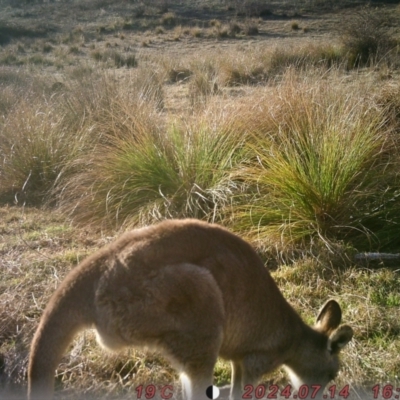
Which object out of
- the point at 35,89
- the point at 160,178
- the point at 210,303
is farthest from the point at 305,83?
the point at 35,89

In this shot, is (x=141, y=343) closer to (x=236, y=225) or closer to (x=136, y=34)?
(x=236, y=225)

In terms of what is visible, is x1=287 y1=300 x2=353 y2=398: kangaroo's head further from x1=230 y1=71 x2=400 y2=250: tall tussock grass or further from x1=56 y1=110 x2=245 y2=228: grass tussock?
x1=56 y1=110 x2=245 y2=228: grass tussock

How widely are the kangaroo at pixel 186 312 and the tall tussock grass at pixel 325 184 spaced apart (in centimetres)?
255

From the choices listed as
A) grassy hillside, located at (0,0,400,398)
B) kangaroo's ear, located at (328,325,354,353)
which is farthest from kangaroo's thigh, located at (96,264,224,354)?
grassy hillside, located at (0,0,400,398)

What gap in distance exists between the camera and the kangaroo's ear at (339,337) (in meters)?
3.80

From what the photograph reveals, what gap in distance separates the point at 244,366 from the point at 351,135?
4.03 m

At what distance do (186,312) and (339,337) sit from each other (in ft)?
3.95

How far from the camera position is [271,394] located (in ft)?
13.7

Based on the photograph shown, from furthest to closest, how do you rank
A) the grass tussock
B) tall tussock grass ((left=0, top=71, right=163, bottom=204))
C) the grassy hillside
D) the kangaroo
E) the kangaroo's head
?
tall tussock grass ((left=0, top=71, right=163, bottom=204)), the grass tussock, the grassy hillside, the kangaroo's head, the kangaroo

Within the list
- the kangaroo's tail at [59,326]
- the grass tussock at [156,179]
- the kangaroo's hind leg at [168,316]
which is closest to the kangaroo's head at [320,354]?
the kangaroo's hind leg at [168,316]

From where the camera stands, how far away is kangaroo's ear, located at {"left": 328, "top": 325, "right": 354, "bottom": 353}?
380cm

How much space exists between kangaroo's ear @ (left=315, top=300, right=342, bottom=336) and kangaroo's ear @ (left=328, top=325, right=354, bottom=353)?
0.37 ft

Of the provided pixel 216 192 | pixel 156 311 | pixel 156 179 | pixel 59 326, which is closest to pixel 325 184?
pixel 216 192
